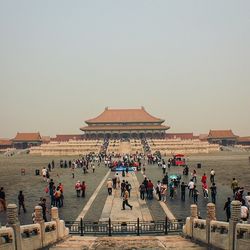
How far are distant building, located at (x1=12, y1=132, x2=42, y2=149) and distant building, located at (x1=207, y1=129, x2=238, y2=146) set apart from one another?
4458 centimetres

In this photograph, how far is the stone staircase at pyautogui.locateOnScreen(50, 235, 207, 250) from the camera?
34.7 feet

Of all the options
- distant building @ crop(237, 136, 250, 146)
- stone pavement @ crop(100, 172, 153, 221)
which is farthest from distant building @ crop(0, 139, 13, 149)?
stone pavement @ crop(100, 172, 153, 221)

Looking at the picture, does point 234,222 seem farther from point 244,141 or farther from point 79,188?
point 244,141

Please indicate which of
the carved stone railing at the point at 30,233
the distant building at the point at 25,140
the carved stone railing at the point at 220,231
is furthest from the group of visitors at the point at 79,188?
the distant building at the point at 25,140

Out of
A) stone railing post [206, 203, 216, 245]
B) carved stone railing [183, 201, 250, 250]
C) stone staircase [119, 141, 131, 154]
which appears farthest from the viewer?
stone staircase [119, 141, 131, 154]

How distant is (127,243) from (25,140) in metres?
82.7

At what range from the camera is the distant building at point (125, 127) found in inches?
3563

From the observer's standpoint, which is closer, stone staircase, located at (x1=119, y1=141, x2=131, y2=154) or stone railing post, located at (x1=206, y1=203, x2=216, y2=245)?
stone railing post, located at (x1=206, y1=203, x2=216, y2=245)

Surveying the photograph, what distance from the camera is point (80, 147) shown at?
6369 cm

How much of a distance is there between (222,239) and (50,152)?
56.8 m

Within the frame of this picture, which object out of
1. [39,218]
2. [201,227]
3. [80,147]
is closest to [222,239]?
[201,227]

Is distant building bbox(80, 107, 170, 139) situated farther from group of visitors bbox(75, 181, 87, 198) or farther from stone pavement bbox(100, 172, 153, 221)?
stone pavement bbox(100, 172, 153, 221)

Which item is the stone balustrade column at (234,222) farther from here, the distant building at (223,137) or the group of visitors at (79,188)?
the distant building at (223,137)

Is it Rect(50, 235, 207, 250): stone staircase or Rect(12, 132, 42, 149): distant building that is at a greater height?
Rect(12, 132, 42, 149): distant building
